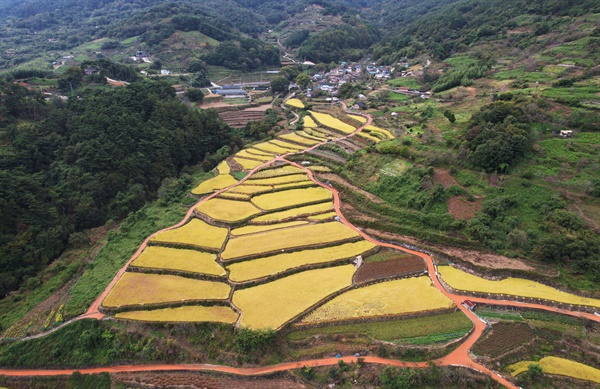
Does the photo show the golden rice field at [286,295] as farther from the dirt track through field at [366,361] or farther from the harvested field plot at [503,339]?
the harvested field plot at [503,339]

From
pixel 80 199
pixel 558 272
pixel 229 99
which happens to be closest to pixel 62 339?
pixel 80 199

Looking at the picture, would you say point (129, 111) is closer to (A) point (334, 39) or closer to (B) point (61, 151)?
(B) point (61, 151)

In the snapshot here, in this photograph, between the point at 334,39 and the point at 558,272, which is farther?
the point at 334,39

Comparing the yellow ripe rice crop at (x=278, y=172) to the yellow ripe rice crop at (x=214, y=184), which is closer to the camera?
the yellow ripe rice crop at (x=214, y=184)

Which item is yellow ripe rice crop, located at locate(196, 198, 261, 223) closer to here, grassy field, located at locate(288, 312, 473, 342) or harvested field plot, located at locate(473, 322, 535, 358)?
grassy field, located at locate(288, 312, 473, 342)

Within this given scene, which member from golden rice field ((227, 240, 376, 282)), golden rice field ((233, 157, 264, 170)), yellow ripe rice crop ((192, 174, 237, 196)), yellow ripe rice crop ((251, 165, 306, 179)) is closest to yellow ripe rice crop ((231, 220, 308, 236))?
golden rice field ((227, 240, 376, 282))

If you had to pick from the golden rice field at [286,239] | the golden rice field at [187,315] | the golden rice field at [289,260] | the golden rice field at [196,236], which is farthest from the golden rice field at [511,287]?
the golden rice field at [196,236]

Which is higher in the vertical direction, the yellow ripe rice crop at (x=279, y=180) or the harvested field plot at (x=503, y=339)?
the yellow ripe rice crop at (x=279, y=180)
